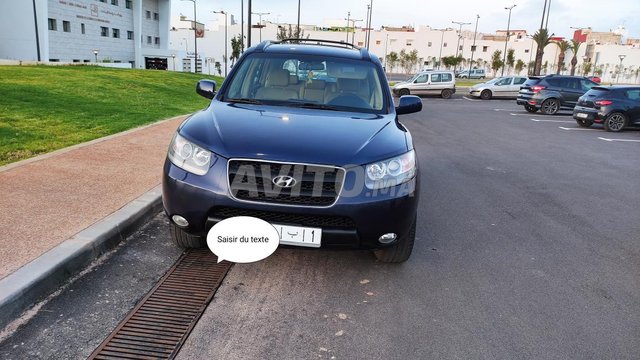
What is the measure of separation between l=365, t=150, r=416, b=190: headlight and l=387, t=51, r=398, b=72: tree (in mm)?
95158

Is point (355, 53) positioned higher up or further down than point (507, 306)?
higher up

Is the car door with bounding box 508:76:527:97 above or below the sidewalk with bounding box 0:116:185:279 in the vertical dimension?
above

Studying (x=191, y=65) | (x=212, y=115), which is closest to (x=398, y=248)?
(x=212, y=115)

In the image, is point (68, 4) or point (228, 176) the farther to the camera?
point (68, 4)

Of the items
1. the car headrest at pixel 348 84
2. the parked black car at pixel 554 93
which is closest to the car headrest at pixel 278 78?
the car headrest at pixel 348 84

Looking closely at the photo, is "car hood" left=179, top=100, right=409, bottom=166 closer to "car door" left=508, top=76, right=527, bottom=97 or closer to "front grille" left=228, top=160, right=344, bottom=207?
"front grille" left=228, top=160, right=344, bottom=207

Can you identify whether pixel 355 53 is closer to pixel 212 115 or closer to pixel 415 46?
pixel 212 115

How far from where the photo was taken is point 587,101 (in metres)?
15.6

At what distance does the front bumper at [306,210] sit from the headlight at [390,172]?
49 mm

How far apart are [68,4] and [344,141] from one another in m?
49.5

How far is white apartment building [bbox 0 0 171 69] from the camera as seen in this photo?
39062 millimetres

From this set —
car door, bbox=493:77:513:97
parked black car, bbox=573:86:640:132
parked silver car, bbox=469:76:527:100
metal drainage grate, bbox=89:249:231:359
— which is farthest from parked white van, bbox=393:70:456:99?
metal drainage grate, bbox=89:249:231:359

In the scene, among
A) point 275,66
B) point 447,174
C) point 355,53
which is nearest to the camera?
point 275,66

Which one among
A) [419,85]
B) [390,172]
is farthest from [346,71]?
[419,85]
